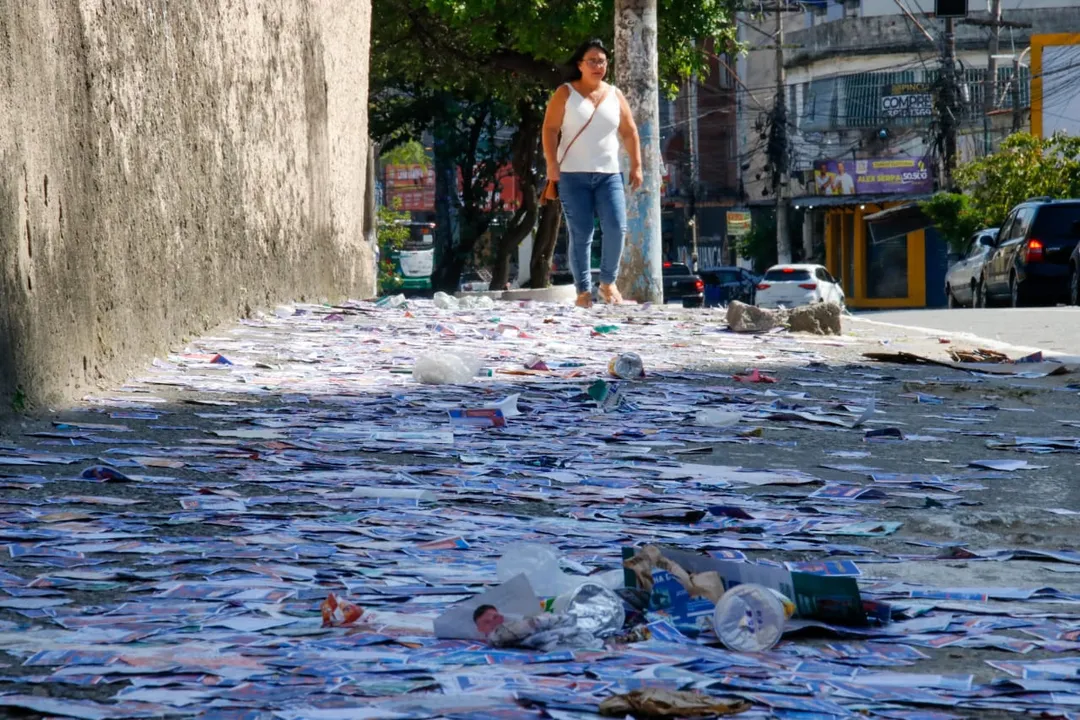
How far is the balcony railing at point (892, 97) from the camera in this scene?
153 feet

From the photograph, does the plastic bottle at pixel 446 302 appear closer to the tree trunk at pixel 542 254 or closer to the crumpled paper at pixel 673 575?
the crumpled paper at pixel 673 575

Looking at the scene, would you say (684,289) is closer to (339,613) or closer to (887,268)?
(887,268)

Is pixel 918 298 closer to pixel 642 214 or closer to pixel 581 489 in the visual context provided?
pixel 642 214

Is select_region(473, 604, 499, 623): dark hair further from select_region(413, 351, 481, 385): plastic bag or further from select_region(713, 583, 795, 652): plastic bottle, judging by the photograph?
select_region(413, 351, 481, 385): plastic bag

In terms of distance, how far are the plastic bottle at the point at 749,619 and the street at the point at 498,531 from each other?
3 centimetres

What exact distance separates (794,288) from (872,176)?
18.7m

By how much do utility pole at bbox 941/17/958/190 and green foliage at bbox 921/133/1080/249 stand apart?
3.81m

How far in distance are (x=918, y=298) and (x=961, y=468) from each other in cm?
4669

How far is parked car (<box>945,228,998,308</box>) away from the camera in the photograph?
22.8 meters

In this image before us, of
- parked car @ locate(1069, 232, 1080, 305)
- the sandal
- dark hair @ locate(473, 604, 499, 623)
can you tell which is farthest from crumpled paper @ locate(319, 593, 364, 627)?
parked car @ locate(1069, 232, 1080, 305)

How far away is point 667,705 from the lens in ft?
6.99

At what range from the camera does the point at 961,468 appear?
14.7 ft

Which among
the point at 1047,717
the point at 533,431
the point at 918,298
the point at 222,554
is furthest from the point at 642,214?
the point at 918,298

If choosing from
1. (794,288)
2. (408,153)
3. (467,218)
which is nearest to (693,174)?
(408,153)
